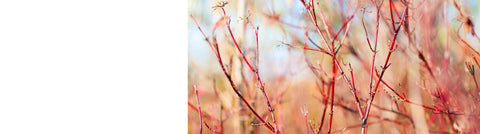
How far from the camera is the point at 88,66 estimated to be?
5.18 feet

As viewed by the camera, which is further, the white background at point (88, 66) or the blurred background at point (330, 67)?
the white background at point (88, 66)

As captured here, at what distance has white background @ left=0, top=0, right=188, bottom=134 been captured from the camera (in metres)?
1.55

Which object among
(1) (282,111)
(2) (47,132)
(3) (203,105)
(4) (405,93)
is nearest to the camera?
(4) (405,93)

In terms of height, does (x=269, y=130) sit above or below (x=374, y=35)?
below

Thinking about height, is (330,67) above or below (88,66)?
below

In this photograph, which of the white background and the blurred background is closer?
the blurred background

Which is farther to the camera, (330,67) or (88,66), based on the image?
(88,66)

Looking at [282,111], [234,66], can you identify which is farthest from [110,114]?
[282,111]

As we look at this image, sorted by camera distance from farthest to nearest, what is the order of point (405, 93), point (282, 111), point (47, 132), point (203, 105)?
point (47, 132) → point (203, 105) → point (282, 111) → point (405, 93)

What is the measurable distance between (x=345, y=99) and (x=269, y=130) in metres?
0.26

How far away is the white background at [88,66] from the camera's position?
155 centimetres

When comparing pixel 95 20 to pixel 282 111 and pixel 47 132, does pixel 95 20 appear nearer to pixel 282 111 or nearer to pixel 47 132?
pixel 47 132

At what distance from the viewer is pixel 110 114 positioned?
1575mm

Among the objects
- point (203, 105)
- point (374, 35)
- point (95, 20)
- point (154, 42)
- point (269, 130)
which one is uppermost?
point (95, 20)
